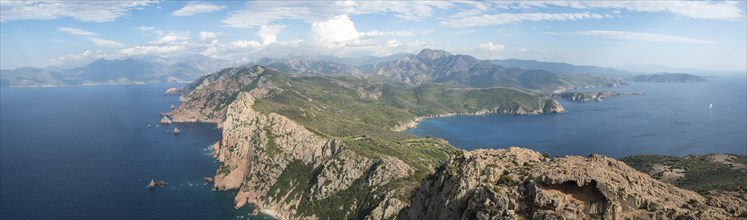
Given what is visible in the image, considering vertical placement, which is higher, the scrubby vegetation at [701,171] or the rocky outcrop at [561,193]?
the rocky outcrop at [561,193]

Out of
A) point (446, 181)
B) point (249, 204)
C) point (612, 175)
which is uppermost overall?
point (612, 175)

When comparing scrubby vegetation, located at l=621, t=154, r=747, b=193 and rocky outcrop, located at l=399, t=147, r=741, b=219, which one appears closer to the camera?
rocky outcrop, located at l=399, t=147, r=741, b=219

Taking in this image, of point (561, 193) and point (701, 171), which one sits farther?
point (701, 171)

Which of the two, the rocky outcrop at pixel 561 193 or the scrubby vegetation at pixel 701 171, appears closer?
the rocky outcrop at pixel 561 193

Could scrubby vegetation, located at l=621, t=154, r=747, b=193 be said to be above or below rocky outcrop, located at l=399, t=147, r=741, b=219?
below

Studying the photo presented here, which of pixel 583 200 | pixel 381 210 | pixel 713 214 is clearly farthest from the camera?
pixel 381 210

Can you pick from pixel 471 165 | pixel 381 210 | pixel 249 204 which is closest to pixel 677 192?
pixel 471 165

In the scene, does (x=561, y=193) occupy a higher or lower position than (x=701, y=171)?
higher

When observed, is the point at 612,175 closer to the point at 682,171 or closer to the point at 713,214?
the point at 713,214
